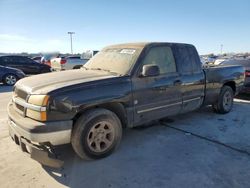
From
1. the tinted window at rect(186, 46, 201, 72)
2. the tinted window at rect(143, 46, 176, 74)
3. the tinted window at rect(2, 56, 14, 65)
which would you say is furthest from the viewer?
the tinted window at rect(2, 56, 14, 65)

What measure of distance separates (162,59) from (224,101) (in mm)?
2723

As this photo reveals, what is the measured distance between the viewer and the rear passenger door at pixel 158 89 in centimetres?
412

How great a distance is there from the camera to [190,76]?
5.08 metres

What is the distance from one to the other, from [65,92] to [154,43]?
2105mm

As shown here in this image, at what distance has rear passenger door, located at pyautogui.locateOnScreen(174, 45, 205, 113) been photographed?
16.2 ft

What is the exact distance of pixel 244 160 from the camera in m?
3.74

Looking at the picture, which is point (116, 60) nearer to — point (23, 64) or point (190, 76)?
point (190, 76)

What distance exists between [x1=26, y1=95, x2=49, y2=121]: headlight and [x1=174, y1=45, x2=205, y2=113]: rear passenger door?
2823 mm

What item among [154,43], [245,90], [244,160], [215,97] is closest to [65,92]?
[154,43]

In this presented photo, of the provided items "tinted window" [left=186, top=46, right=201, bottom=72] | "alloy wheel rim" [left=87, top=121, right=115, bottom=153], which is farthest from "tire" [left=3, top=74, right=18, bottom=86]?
"alloy wheel rim" [left=87, top=121, right=115, bottom=153]

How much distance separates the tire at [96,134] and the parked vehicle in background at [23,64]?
1416 cm

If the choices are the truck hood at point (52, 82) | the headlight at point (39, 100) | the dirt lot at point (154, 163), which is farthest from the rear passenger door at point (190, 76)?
the headlight at point (39, 100)

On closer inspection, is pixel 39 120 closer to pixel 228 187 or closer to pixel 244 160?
pixel 228 187

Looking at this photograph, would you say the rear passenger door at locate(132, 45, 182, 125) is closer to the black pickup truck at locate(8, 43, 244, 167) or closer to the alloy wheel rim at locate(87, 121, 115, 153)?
the black pickup truck at locate(8, 43, 244, 167)
